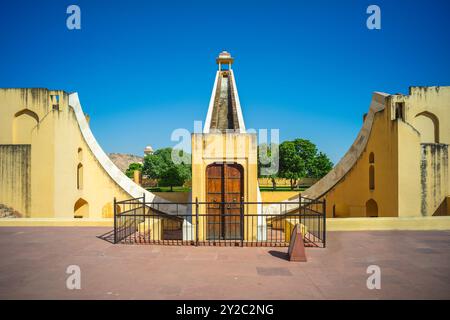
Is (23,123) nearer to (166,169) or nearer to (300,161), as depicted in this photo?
(166,169)

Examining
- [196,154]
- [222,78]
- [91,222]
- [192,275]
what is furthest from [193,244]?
[222,78]

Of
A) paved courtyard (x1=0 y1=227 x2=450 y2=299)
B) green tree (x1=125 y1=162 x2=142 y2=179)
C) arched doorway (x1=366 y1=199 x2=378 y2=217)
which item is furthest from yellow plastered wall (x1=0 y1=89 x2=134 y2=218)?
green tree (x1=125 y1=162 x2=142 y2=179)

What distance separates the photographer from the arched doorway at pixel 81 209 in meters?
15.3

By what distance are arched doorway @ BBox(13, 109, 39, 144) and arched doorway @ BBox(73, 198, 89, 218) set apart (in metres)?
4.19

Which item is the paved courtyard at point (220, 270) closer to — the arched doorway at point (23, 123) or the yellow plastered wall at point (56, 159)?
the yellow plastered wall at point (56, 159)

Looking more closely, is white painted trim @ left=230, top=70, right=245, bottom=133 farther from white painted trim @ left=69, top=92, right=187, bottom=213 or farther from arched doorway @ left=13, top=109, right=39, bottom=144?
arched doorway @ left=13, top=109, right=39, bottom=144

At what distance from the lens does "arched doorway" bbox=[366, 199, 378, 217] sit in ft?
49.2

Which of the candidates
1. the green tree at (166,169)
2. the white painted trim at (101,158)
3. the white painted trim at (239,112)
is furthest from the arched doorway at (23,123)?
the green tree at (166,169)

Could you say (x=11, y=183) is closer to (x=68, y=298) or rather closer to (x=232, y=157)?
(x=232, y=157)

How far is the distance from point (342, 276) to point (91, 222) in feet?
27.4

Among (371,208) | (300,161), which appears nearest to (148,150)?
(300,161)

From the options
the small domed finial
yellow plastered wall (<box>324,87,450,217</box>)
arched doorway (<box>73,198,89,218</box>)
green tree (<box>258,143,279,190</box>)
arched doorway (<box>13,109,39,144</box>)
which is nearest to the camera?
yellow plastered wall (<box>324,87,450,217</box>)
